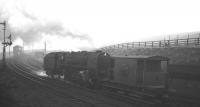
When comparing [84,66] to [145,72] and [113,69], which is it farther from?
[145,72]

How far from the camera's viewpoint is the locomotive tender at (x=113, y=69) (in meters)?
17.5

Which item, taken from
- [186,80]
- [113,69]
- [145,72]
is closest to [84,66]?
[113,69]

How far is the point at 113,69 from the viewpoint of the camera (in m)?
20.3

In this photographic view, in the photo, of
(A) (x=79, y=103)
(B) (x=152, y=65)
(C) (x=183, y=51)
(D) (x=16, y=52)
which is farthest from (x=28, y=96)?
(D) (x=16, y=52)

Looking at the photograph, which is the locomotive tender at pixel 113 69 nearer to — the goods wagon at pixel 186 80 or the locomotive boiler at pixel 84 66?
the locomotive boiler at pixel 84 66

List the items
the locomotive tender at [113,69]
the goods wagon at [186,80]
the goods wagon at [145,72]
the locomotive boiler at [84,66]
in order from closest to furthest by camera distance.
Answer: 1. the goods wagon at [145,72]
2. the locomotive tender at [113,69]
3. the goods wagon at [186,80]
4. the locomotive boiler at [84,66]

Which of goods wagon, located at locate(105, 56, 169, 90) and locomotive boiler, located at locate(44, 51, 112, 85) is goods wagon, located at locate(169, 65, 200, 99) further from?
locomotive boiler, located at locate(44, 51, 112, 85)

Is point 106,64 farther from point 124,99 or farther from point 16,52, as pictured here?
point 16,52

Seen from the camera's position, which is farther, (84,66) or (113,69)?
(84,66)

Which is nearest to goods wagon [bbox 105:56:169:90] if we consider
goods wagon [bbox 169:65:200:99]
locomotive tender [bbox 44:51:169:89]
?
locomotive tender [bbox 44:51:169:89]

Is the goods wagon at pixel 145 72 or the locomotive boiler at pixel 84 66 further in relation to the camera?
the locomotive boiler at pixel 84 66

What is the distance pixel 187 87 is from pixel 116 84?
625cm

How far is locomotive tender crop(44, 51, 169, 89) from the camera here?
57.3 feet

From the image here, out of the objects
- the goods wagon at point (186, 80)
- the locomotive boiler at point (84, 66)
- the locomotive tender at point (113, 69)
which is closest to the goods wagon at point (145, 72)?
the locomotive tender at point (113, 69)
